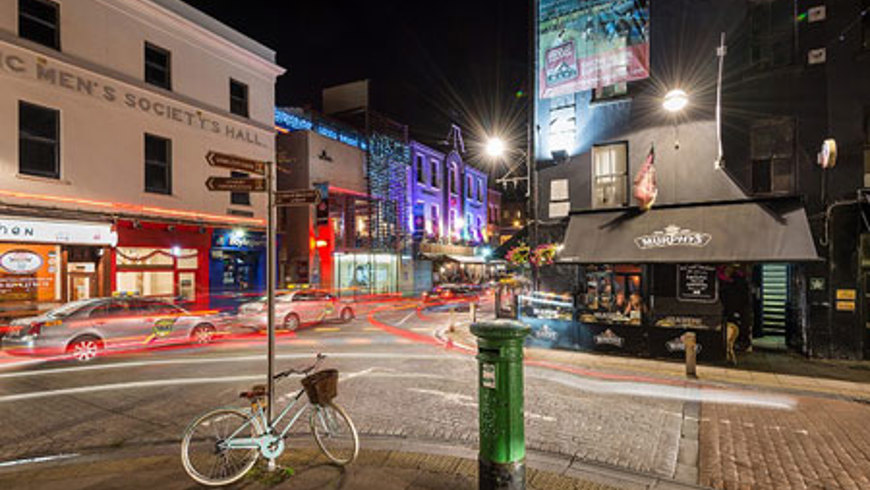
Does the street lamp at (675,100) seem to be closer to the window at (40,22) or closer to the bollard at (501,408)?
the bollard at (501,408)

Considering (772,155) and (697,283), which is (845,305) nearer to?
(697,283)

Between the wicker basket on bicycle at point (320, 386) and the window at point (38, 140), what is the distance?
16268 mm

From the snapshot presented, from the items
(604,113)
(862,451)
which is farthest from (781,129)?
(862,451)

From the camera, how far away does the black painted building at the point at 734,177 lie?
1060 centimetres

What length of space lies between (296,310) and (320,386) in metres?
12.3

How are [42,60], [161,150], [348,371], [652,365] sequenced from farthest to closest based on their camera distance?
1. [161,150]
2. [42,60]
3. [652,365]
4. [348,371]

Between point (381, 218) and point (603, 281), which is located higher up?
point (381, 218)

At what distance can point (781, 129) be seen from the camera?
11578 mm

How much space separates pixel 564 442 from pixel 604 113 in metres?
11.0

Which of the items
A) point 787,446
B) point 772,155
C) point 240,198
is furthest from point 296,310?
point 772,155

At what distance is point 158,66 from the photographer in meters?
18.6

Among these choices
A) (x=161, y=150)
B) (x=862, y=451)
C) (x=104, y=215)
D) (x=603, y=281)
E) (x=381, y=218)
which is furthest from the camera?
(x=381, y=218)

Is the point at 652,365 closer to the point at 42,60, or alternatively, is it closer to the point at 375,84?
the point at 42,60

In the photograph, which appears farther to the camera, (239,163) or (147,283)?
(147,283)
